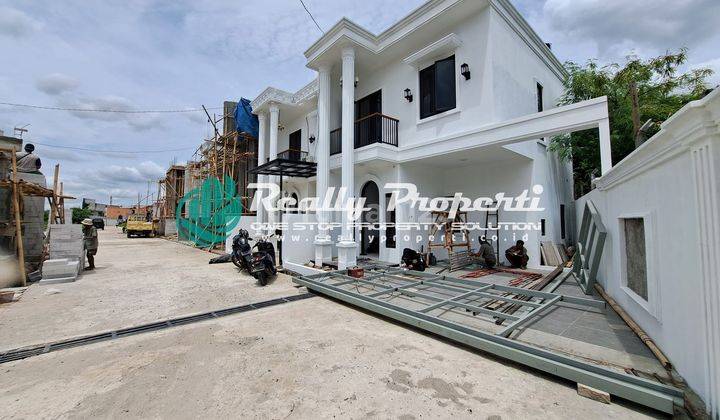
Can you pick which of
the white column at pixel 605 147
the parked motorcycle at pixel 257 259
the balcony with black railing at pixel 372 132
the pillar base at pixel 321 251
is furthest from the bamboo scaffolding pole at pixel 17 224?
the white column at pixel 605 147

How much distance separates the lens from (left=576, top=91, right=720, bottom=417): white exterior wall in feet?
5.74

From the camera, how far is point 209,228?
15.0 metres

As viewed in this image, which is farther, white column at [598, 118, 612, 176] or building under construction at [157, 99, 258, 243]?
building under construction at [157, 99, 258, 243]

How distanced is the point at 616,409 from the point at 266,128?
13.2 metres

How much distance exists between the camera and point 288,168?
9.59 meters

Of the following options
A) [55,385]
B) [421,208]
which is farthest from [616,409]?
[421,208]

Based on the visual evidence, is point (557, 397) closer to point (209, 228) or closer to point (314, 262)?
point (314, 262)

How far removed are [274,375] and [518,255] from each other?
6.34 meters

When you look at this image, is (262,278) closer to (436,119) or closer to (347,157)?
(347,157)

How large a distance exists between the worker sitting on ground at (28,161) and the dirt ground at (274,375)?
5564 mm

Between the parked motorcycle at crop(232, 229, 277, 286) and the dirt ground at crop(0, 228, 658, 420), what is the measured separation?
1981 millimetres

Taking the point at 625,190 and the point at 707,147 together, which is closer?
the point at 707,147

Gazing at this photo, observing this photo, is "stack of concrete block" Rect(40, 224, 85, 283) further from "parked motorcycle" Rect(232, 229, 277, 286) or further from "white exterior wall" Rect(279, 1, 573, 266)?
"white exterior wall" Rect(279, 1, 573, 266)

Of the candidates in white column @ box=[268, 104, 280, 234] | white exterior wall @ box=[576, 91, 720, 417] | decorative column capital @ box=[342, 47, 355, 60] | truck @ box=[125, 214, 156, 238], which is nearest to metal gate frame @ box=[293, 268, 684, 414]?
white exterior wall @ box=[576, 91, 720, 417]
